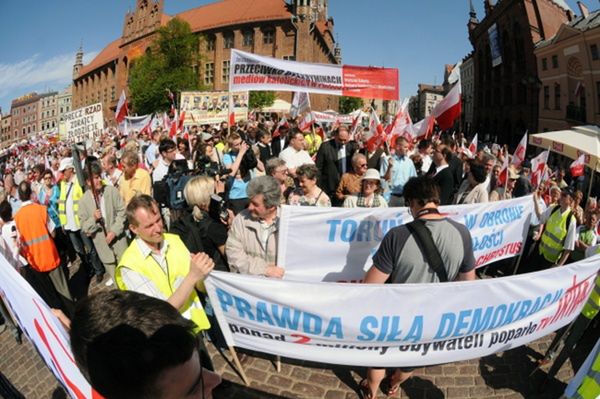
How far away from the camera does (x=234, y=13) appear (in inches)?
2367

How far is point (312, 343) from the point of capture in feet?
9.05

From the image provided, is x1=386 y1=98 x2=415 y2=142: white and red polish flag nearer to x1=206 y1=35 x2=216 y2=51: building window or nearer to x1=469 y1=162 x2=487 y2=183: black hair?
x1=469 y1=162 x2=487 y2=183: black hair

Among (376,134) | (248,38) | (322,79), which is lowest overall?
(376,134)

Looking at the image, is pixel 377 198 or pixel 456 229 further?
pixel 377 198

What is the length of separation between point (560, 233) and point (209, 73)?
61294 millimetres

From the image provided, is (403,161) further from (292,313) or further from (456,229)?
(292,313)

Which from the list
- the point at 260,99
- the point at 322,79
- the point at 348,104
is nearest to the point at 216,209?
the point at 322,79

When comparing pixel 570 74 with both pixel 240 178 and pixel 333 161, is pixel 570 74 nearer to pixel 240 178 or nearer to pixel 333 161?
pixel 333 161

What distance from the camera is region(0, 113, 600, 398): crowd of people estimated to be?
2617mm

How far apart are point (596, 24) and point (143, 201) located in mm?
37626

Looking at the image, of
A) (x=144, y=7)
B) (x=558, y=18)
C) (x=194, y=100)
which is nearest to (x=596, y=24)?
(x=558, y=18)

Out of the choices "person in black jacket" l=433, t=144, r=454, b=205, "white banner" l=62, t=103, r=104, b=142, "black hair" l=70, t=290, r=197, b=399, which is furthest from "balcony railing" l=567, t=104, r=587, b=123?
"black hair" l=70, t=290, r=197, b=399

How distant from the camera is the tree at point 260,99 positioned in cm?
4344

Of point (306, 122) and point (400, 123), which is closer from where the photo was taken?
point (400, 123)
